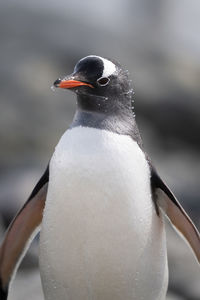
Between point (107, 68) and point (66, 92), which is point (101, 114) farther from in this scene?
point (66, 92)

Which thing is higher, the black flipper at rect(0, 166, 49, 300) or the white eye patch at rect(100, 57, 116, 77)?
the white eye patch at rect(100, 57, 116, 77)

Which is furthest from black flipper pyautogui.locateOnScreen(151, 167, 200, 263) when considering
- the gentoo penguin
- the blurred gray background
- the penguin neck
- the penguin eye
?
the blurred gray background

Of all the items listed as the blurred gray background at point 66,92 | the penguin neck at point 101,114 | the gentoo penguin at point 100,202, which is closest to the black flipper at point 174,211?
the gentoo penguin at point 100,202

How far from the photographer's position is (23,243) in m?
3.41

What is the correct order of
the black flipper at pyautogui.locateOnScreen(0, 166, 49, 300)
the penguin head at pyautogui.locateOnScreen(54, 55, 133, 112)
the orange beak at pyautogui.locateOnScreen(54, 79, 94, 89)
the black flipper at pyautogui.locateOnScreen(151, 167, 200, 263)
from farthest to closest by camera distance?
the black flipper at pyautogui.locateOnScreen(0, 166, 49, 300)
the black flipper at pyautogui.locateOnScreen(151, 167, 200, 263)
the penguin head at pyautogui.locateOnScreen(54, 55, 133, 112)
the orange beak at pyautogui.locateOnScreen(54, 79, 94, 89)

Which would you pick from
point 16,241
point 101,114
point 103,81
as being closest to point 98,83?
point 103,81

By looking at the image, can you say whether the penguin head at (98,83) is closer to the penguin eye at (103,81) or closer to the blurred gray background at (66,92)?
the penguin eye at (103,81)

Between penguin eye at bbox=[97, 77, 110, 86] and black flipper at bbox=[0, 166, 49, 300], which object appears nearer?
penguin eye at bbox=[97, 77, 110, 86]

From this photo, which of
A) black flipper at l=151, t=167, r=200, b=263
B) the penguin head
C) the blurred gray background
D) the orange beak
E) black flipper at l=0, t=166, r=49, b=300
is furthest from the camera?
the blurred gray background

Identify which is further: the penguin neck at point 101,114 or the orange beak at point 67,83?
the penguin neck at point 101,114

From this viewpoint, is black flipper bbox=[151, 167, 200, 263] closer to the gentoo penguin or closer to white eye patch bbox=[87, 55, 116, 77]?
the gentoo penguin

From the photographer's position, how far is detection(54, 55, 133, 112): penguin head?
3.02 metres

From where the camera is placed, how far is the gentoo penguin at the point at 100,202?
302 centimetres

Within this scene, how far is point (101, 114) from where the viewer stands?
10.2 ft
